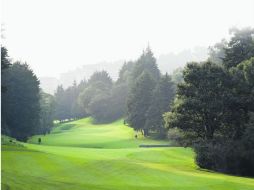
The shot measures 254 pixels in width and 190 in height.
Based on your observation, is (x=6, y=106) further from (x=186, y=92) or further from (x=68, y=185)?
(x=68, y=185)

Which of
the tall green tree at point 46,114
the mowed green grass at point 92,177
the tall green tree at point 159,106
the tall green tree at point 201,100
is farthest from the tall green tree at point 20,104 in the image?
the mowed green grass at point 92,177

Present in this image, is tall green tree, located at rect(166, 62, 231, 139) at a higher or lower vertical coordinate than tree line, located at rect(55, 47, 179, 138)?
lower

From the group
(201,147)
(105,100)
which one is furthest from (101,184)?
(105,100)

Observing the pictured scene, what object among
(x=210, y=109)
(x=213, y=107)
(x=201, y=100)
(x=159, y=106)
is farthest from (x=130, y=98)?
(x=213, y=107)

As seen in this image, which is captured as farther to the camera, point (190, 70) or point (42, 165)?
point (190, 70)

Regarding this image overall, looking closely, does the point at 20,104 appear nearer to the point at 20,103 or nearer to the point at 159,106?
the point at 20,103

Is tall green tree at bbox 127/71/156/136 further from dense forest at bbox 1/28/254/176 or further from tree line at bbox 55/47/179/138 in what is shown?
dense forest at bbox 1/28/254/176

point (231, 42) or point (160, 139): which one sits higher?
point (231, 42)

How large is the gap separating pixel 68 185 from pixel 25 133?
62393 mm

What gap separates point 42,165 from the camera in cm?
3084

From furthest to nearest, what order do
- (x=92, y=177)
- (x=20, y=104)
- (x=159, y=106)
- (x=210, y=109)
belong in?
(x=159, y=106) → (x=20, y=104) → (x=210, y=109) → (x=92, y=177)

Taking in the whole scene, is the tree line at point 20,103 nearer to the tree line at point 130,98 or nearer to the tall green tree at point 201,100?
the tree line at point 130,98

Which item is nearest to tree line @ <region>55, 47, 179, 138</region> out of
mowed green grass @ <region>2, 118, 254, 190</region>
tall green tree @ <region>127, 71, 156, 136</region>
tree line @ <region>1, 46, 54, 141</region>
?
tall green tree @ <region>127, 71, 156, 136</region>

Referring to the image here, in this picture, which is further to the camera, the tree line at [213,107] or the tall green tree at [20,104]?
the tall green tree at [20,104]
